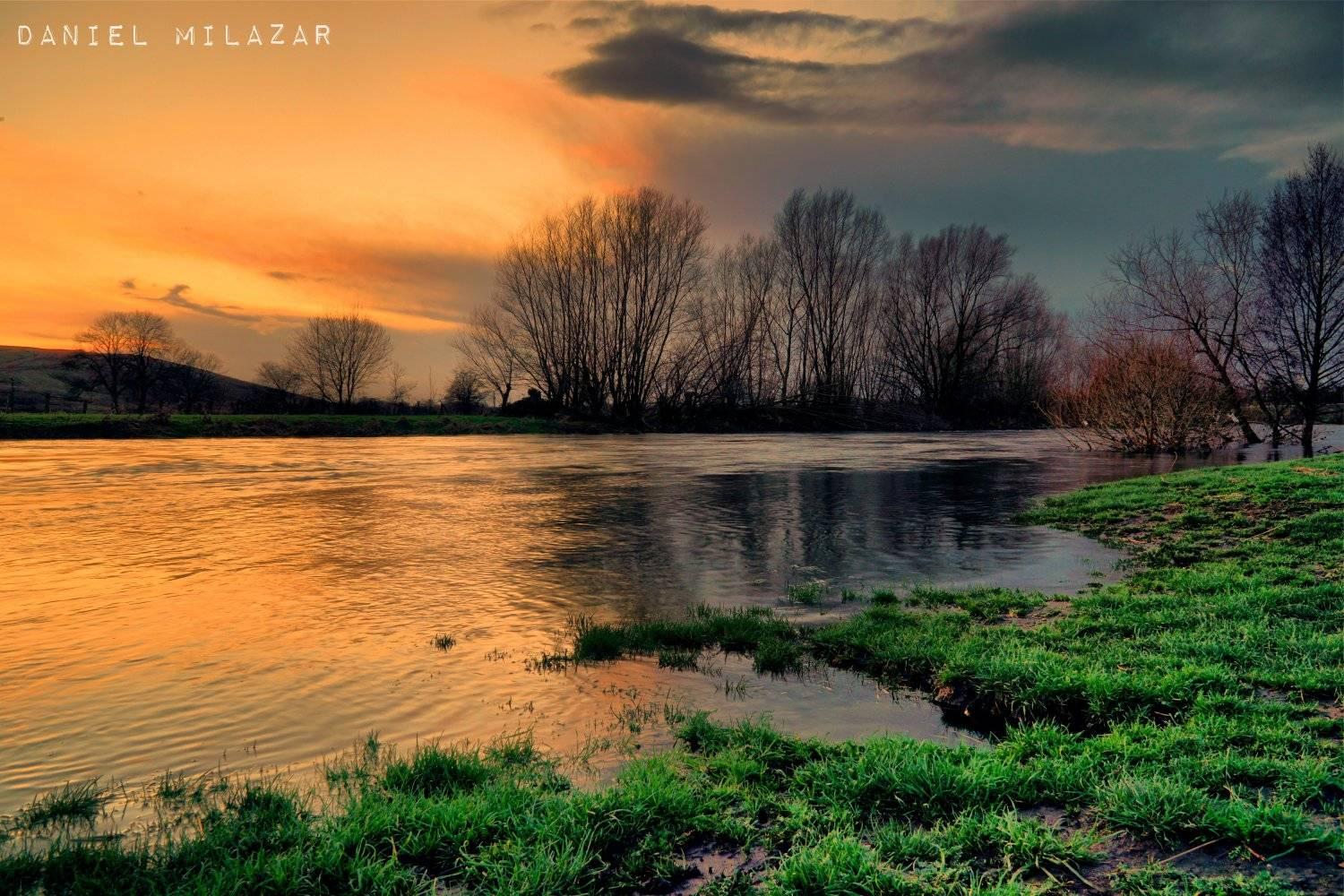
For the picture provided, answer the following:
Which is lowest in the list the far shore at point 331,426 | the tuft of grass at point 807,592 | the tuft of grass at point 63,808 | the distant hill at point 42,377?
the tuft of grass at point 807,592

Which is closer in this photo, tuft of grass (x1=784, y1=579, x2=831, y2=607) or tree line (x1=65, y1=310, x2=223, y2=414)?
tuft of grass (x1=784, y1=579, x2=831, y2=607)

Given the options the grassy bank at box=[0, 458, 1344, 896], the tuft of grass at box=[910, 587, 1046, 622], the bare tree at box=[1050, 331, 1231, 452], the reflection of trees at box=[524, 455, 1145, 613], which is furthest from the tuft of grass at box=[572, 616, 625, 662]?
the bare tree at box=[1050, 331, 1231, 452]

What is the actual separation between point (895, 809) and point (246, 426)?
56044 mm

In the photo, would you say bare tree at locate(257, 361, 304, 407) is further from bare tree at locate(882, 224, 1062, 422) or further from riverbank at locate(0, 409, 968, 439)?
bare tree at locate(882, 224, 1062, 422)

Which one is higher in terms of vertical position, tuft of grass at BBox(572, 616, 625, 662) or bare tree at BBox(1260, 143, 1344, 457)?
bare tree at BBox(1260, 143, 1344, 457)

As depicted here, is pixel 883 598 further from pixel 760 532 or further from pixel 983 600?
pixel 760 532

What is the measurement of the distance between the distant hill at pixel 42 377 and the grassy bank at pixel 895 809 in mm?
99604

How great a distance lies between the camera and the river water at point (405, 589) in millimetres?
5406

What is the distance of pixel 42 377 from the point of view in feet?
379

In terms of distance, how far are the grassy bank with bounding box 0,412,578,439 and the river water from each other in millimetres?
24856

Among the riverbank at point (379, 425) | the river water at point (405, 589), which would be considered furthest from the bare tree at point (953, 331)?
the river water at point (405, 589)

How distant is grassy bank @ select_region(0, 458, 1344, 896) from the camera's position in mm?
3340

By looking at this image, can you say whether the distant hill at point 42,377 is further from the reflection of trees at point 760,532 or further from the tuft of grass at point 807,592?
the tuft of grass at point 807,592

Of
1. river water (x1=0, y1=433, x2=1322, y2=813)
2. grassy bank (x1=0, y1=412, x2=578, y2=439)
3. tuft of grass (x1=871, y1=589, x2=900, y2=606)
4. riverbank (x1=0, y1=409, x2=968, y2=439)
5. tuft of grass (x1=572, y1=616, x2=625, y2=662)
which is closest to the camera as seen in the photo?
river water (x1=0, y1=433, x2=1322, y2=813)
